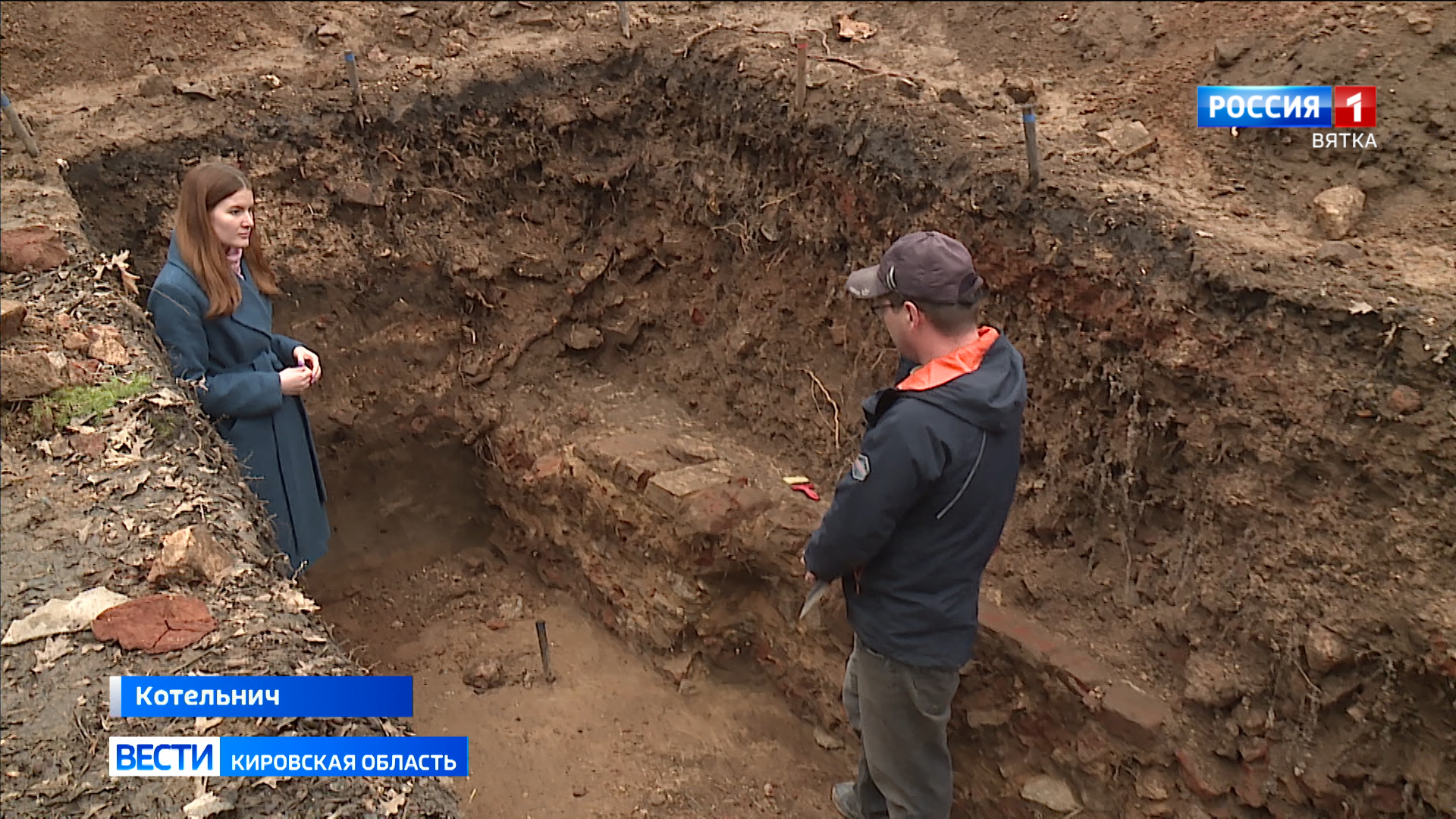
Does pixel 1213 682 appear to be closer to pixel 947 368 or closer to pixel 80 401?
pixel 947 368

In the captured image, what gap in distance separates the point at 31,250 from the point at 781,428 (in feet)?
10.2

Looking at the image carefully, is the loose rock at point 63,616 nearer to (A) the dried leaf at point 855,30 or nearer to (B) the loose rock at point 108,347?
(B) the loose rock at point 108,347

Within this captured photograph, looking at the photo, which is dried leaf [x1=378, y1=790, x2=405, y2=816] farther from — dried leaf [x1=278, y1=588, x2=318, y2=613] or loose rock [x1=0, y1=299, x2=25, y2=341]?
loose rock [x1=0, y1=299, x2=25, y2=341]

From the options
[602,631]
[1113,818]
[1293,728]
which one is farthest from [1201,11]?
[602,631]

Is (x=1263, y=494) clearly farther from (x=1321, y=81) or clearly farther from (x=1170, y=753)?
(x=1321, y=81)

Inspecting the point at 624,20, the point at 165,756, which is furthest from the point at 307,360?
the point at 624,20

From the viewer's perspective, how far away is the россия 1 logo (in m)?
3.90

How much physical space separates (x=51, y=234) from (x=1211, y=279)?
4.04 m

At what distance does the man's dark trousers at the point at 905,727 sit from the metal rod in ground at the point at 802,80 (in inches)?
102

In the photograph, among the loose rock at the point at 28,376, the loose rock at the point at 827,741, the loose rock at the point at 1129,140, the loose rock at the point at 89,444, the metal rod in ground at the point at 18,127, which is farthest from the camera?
the metal rod in ground at the point at 18,127

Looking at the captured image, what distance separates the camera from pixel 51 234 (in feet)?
11.9
